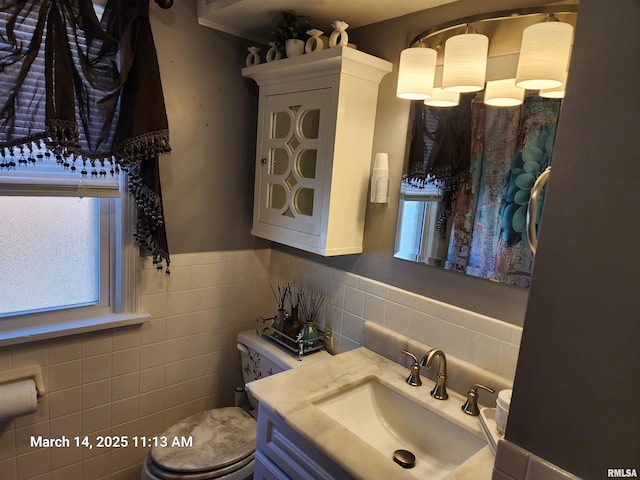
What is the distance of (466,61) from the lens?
1188 mm

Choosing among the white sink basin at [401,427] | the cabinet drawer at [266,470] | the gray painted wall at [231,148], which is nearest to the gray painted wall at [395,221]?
the gray painted wall at [231,148]

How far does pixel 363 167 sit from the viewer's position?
154 centimetres

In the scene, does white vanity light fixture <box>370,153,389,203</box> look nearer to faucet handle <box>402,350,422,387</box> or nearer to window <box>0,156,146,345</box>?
faucet handle <box>402,350,422,387</box>

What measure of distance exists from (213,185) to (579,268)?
5.00 ft

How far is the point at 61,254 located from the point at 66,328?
286mm

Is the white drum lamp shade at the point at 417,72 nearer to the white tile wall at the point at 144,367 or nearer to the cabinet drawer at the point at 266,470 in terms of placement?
the white tile wall at the point at 144,367

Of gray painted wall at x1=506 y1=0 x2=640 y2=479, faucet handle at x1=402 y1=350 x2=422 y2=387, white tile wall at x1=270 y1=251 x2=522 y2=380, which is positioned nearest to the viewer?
gray painted wall at x1=506 y1=0 x2=640 y2=479

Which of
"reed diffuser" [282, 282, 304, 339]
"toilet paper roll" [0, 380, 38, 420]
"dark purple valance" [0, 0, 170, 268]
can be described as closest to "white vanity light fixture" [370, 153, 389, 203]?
"reed diffuser" [282, 282, 304, 339]

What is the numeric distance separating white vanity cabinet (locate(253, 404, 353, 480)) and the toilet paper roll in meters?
0.82

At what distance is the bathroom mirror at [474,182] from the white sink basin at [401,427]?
457 mm

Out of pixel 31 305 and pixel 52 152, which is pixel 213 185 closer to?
pixel 52 152

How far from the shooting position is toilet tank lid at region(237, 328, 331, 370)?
1640 mm

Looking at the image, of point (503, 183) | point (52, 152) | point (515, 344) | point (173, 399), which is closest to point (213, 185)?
point (52, 152)

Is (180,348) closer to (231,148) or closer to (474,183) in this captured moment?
(231,148)
